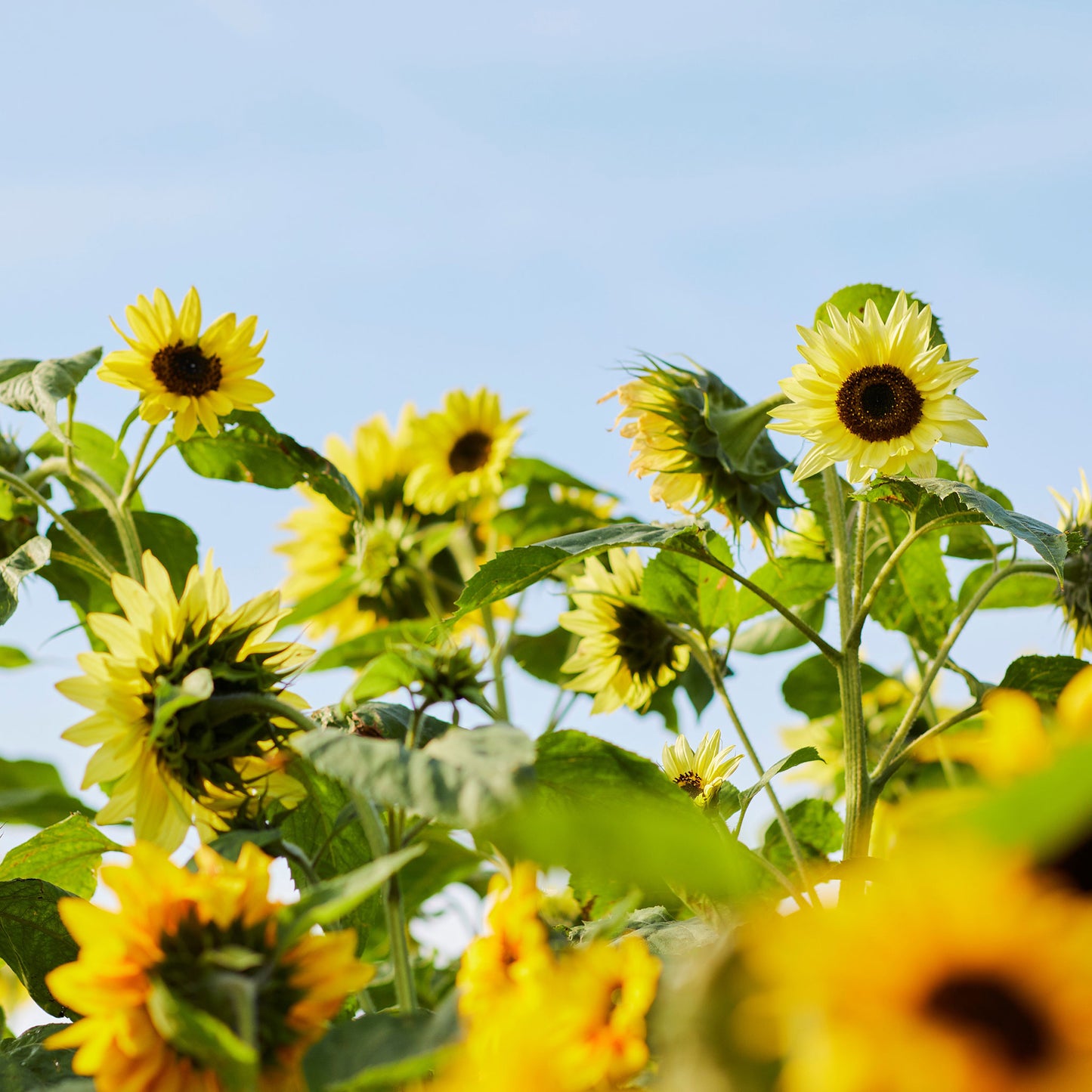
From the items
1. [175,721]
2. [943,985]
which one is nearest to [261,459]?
[175,721]

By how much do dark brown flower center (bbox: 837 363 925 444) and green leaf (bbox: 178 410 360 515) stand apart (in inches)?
18.1

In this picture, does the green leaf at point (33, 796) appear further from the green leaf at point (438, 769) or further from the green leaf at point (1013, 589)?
the green leaf at point (1013, 589)

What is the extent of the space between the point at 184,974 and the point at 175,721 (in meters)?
0.16

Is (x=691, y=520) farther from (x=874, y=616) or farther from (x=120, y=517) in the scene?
(x=120, y=517)

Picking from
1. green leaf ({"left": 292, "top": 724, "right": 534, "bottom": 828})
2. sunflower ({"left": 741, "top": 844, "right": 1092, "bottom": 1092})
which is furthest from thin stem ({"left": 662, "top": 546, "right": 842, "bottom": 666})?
sunflower ({"left": 741, "top": 844, "right": 1092, "bottom": 1092})

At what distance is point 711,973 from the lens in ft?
0.98

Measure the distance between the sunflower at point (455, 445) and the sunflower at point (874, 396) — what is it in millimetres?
946

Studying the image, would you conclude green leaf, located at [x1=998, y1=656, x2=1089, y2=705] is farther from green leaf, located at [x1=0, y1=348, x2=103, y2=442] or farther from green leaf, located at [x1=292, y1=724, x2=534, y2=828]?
green leaf, located at [x1=0, y1=348, x2=103, y2=442]

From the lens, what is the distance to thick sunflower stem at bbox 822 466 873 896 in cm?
77

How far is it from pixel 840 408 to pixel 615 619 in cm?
36

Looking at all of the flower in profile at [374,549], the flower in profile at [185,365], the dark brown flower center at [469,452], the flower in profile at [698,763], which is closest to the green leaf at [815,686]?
the flower in profile at [698,763]

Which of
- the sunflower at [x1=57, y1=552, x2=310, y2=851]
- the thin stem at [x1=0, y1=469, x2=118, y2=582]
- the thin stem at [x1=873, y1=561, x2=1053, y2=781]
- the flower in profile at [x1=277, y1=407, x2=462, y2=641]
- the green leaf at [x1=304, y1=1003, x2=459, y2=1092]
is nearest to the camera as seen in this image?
the green leaf at [x1=304, y1=1003, x2=459, y2=1092]

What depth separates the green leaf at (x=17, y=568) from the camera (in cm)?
85

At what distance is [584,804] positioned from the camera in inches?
21.7
